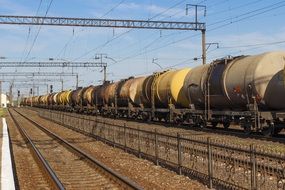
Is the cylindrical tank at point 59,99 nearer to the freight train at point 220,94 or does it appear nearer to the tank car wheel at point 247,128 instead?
the freight train at point 220,94

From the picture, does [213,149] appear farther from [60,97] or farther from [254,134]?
[60,97]

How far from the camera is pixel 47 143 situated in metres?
23.7

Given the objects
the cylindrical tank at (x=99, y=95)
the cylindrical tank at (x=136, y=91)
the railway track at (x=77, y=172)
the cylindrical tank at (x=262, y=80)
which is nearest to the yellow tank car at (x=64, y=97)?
the cylindrical tank at (x=99, y=95)

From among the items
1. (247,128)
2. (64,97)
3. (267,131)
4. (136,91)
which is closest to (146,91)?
(136,91)

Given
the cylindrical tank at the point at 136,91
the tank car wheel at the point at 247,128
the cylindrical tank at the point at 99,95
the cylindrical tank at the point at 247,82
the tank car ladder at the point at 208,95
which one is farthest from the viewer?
the cylindrical tank at the point at 99,95

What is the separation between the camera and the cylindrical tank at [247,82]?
18.8 meters

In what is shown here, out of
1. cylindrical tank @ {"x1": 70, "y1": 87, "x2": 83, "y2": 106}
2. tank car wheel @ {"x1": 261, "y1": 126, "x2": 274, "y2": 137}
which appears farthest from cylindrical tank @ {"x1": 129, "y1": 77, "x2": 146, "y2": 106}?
cylindrical tank @ {"x1": 70, "y1": 87, "x2": 83, "y2": 106}

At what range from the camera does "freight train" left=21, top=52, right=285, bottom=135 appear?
752 inches

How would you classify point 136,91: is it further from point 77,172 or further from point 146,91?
point 77,172

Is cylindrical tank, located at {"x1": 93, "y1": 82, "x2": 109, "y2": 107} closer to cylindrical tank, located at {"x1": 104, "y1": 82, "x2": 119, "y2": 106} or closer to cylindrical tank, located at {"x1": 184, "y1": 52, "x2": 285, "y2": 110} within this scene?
cylindrical tank, located at {"x1": 104, "y1": 82, "x2": 119, "y2": 106}

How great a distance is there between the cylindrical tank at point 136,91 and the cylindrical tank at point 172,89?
5159 millimetres

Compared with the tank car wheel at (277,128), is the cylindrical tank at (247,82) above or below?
above

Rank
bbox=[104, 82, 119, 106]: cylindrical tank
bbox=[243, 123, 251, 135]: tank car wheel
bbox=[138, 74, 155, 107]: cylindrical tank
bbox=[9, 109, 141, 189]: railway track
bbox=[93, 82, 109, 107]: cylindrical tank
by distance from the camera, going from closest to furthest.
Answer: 1. bbox=[9, 109, 141, 189]: railway track
2. bbox=[243, 123, 251, 135]: tank car wheel
3. bbox=[138, 74, 155, 107]: cylindrical tank
4. bbox=[104, 82, 119, 106]: cylindrical tank
5. bbox=[93, 82, 109, 107]: cylindrical tank

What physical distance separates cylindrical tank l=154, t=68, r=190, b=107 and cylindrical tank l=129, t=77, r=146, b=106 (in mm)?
5159
